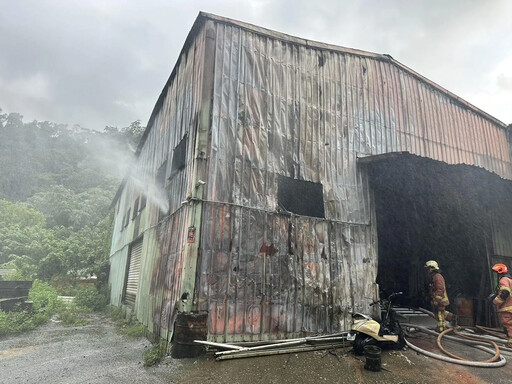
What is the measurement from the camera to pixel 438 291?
7926 mm

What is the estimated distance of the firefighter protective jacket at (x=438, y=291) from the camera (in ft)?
25.6

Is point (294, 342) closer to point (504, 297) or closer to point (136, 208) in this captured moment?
point (504, 297)

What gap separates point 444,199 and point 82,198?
39.5m

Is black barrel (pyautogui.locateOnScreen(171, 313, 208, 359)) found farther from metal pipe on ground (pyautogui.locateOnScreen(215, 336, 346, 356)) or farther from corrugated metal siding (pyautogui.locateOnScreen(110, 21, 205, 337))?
corrugated metal siding (pyautogui.locateOnScreen(110, 21, 205, 337))

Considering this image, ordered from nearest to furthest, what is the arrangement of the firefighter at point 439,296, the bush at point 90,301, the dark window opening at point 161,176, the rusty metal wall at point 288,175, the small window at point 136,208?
the rusty metal wall at point 288,175 → the firefighter at point 439,296 → the dark window opening at point 161,176 → the small window at point 136,208 → the bush at point 90,301

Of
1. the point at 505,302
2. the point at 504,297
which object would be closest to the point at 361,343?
the point at 504,297

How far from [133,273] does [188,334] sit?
7.39 metres

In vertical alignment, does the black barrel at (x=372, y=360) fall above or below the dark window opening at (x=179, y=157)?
below

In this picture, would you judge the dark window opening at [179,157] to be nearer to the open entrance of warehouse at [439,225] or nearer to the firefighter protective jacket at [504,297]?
the open entrance of warehouse at [439,225]

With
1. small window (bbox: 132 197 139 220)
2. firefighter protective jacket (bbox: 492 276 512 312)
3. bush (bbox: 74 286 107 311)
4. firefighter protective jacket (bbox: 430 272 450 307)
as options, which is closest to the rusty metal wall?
firefighter protective jacket (bbox: 430 272 450 307)

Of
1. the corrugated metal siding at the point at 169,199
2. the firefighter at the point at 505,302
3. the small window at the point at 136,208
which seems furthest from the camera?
the small window at the point at 136,208

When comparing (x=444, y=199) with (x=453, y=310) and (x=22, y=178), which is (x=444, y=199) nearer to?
(x=453, y=310)

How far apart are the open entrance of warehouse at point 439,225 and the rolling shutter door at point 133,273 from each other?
27.4 feet

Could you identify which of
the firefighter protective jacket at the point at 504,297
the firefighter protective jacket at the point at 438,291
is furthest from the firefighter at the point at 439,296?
the firefighter protective jacket at the point at 504,297
